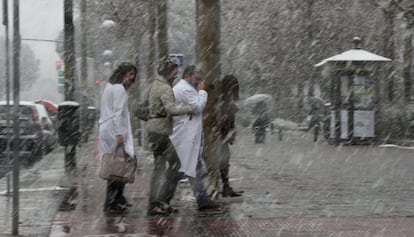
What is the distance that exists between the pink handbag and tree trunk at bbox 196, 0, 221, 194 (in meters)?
1.46

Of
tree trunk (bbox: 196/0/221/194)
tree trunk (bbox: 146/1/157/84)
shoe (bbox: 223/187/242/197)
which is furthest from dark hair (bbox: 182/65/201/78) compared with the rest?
tree trunk (bbox: 146/1/157/84)

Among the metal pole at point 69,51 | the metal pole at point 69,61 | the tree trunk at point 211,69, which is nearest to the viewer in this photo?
the tree trunk at point 211,69

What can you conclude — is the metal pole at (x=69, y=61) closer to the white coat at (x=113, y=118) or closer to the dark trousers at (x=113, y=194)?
the dark trousers at (x=113, y=194)

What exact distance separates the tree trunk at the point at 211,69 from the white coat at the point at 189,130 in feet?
3.30

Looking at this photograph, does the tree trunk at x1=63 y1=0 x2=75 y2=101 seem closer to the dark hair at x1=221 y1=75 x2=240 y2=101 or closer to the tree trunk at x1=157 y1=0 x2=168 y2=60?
the tree trunk at x1=157 y1=0 x2=168 y2=60

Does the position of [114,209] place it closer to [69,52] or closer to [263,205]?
[263,205]

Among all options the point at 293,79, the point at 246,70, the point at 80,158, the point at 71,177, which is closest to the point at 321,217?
the point at 71,177

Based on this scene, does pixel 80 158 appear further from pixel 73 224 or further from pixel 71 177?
pixel 73 224

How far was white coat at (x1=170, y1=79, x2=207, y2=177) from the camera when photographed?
8891 mm

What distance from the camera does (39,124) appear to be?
2150 cm

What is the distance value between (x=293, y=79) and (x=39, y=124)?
88.5ft

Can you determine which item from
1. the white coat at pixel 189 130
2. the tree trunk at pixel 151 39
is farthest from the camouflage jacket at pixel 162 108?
the tree trunk at pixel 151 39

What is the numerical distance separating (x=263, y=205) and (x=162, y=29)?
8.82 m

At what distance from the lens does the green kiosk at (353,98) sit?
23.1 m
